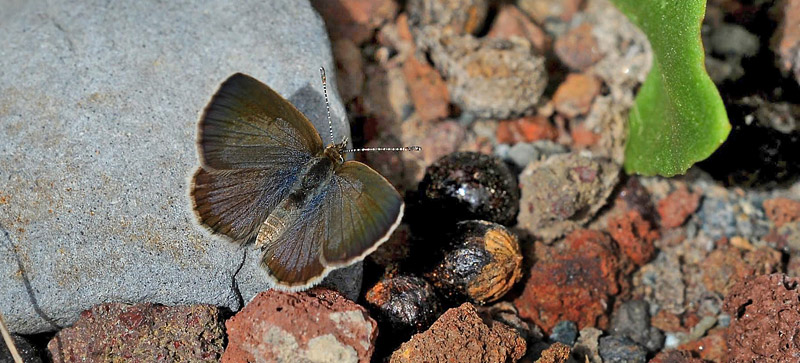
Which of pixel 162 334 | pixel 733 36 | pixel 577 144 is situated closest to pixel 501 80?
pixel 577 144

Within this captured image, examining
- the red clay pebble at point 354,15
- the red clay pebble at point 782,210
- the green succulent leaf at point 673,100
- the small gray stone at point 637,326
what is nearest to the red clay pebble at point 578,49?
the green succulent leaf at point 673,100

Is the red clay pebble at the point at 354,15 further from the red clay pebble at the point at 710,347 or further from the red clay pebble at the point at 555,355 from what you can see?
the red clay pebble at the point at 710,347

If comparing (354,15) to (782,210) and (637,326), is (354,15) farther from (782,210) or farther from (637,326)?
(782,210)

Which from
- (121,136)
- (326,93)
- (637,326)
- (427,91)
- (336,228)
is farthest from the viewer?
(427,91)

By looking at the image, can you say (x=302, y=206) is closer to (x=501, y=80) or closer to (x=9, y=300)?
(x=9, y=300)

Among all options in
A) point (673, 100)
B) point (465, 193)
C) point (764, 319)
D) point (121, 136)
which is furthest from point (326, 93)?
point (764, 319)

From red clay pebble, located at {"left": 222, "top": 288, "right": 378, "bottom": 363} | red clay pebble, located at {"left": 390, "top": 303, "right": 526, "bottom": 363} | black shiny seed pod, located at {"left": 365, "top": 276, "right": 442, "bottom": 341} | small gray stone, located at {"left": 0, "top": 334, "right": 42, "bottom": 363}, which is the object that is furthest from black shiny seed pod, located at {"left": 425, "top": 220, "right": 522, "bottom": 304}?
small gray stone, located at {"left": 0, "top": 334, "right": 42, "bottom": 363}

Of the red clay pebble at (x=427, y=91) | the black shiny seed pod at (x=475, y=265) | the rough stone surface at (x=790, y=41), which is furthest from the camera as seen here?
the red clay pebble at (x=427, y=91)
